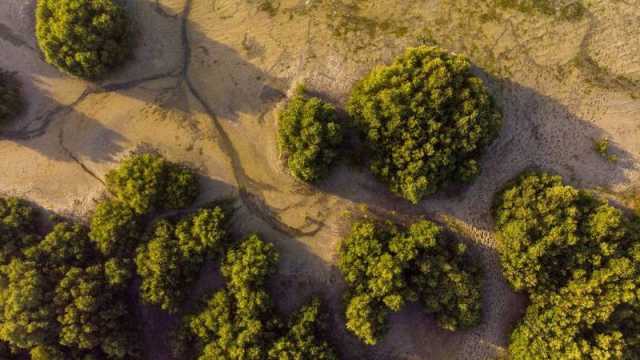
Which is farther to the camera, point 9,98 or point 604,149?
point 604,149

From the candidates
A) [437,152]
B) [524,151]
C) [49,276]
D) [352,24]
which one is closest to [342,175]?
[437,152]

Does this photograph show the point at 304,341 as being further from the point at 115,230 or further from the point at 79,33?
the point at 79,33

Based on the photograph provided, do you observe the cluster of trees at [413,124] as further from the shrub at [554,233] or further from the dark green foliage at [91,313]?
the dark green foliage at [91,313]

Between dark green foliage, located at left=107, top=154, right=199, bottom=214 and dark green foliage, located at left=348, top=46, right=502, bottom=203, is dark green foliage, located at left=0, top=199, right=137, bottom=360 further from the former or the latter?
dark green foliage, located at left=348, top=46, right=502, bottom=203

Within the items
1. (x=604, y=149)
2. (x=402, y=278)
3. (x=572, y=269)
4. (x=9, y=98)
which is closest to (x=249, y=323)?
(x=402, y=278)

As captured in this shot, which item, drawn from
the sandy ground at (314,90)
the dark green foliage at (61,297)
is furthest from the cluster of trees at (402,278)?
the dark green foliage at (61,297)

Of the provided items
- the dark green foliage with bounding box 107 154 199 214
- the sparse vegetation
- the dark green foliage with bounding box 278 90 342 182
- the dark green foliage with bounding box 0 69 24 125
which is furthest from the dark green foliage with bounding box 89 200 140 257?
the sparse vegetation

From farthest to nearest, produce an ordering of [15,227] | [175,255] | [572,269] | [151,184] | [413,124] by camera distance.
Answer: [15,227]
[151,184]
[572,269]
[175,255]
[413,124]
